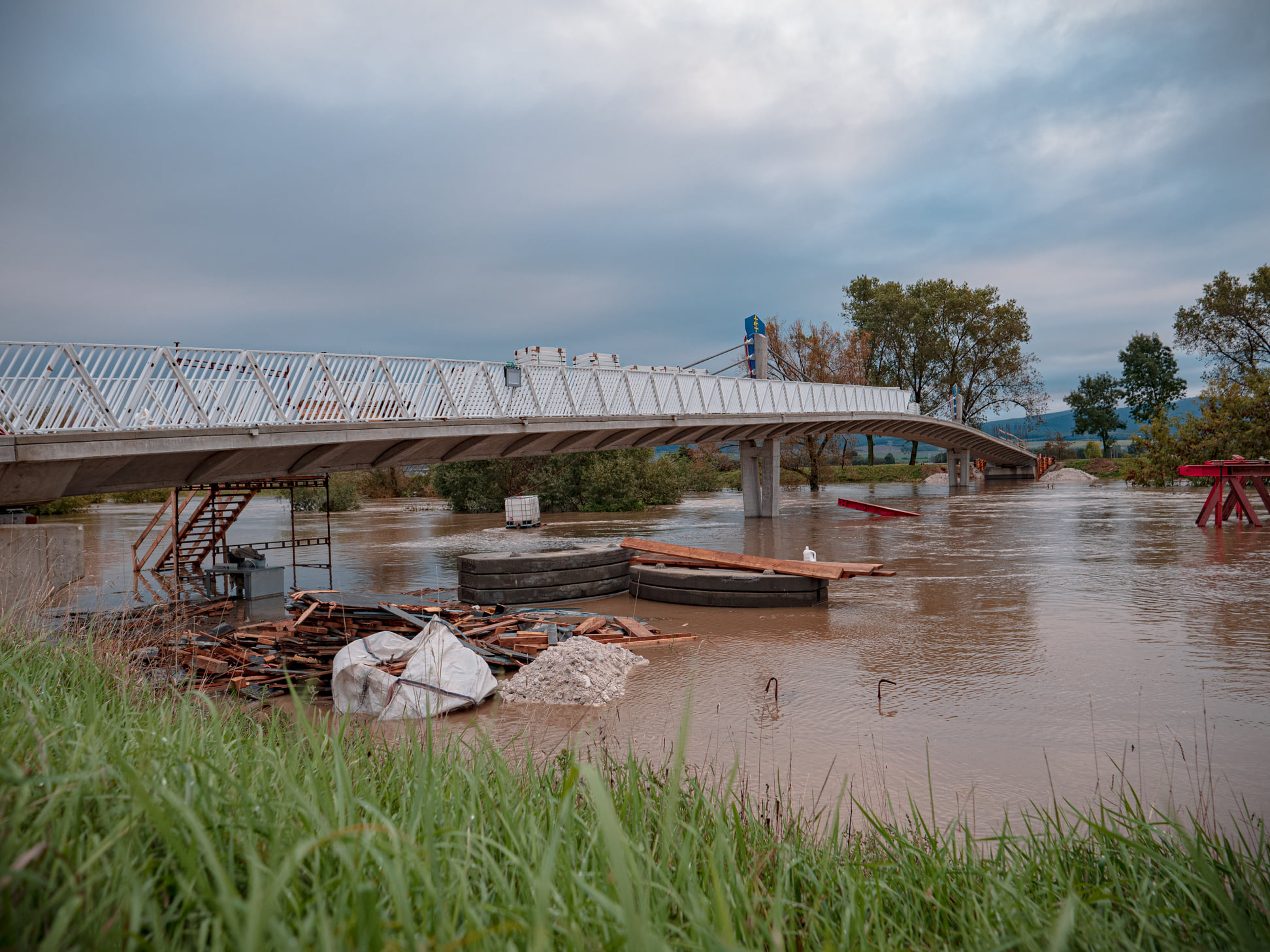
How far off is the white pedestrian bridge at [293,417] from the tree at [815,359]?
2779cm

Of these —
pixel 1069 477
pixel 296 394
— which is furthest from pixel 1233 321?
pixel 296 394

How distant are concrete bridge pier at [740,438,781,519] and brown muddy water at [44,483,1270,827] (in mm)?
11639

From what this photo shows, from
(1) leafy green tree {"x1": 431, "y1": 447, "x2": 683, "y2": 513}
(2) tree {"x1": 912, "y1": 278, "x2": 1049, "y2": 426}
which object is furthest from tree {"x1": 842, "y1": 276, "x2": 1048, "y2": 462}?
(1) leafy green tree {"x1": 431, "y1": 447, "x2": 683, "y2": 513}

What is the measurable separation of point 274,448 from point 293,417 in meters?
0.74

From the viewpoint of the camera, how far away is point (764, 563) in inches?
536

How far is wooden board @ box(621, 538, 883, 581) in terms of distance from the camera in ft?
41.6

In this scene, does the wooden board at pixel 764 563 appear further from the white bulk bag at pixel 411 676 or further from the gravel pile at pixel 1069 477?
the gravel pile at pixel 1069 477

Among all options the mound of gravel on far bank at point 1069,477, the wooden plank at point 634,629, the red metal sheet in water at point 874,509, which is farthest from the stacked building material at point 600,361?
the mound of gravel on far bank at point 1069,477

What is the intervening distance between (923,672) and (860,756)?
3.00 meters

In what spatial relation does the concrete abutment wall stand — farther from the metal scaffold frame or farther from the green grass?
the green grass

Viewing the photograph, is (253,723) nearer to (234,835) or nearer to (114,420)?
(234,835)

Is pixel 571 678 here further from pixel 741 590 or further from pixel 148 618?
pixel 148 618

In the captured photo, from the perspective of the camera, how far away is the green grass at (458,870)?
132 cm

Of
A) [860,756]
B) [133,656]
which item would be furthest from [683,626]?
[133,656]
